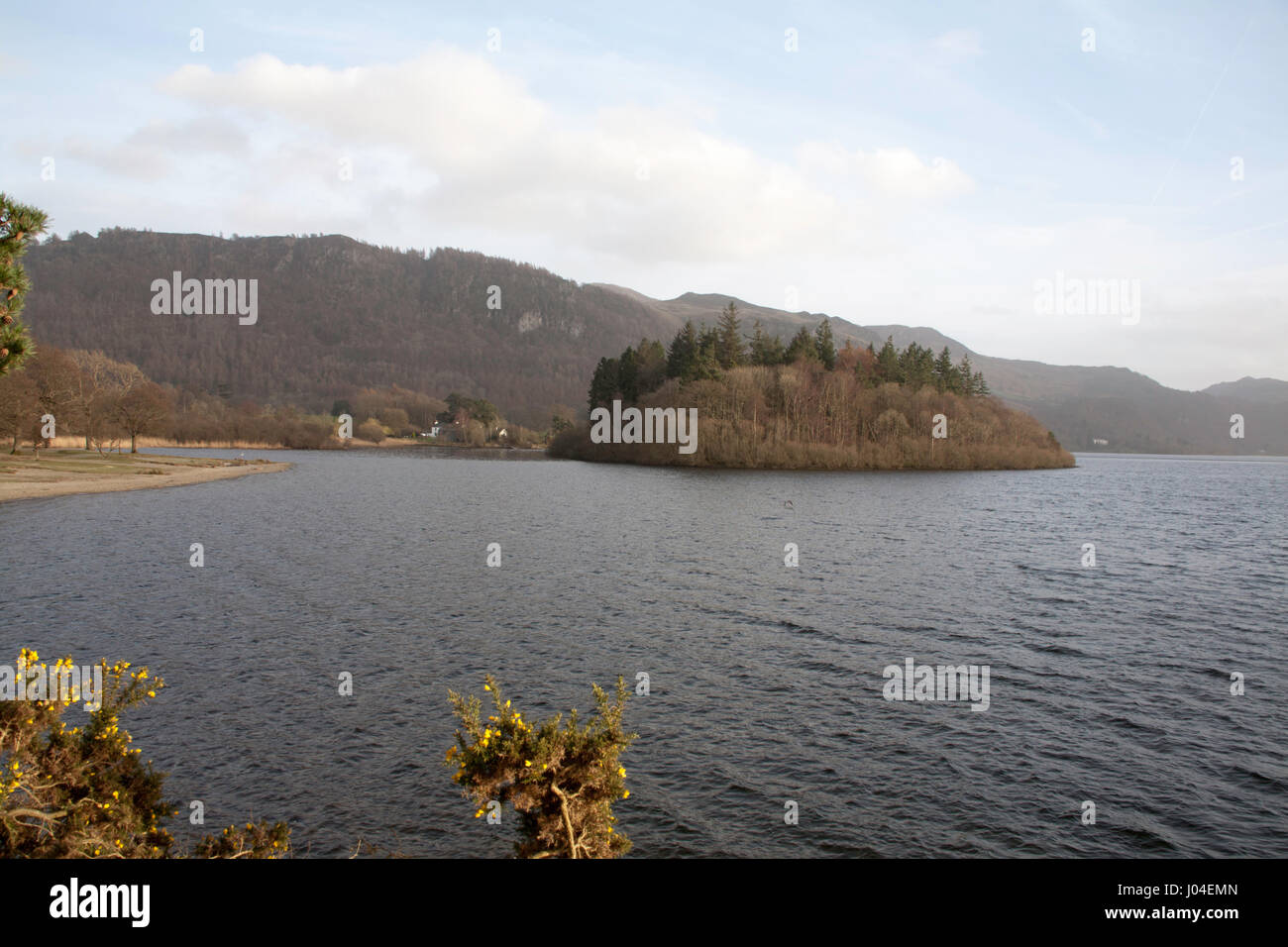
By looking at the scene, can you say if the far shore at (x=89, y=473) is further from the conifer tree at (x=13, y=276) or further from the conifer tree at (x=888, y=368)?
the conifer tree at (x=888, y=368)

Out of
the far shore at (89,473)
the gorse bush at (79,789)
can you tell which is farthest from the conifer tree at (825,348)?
the gorse bush at (79,789)

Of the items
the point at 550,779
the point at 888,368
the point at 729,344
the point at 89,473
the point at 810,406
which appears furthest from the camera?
the point at 888,368

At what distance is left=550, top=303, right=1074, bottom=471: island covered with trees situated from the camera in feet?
370

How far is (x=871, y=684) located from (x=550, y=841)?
1269cm

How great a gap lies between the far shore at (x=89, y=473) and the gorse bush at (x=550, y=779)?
197 ft

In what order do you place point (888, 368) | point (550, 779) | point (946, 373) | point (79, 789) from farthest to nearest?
point (946, 373) → point (888, 368) → point (79, 789) → point (550, 779)

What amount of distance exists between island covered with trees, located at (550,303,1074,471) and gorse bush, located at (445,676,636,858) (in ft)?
343

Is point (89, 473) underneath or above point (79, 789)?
above

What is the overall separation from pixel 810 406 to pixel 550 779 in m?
114

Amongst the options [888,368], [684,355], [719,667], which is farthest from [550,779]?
[888,368]

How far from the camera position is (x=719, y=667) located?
64.1 feet

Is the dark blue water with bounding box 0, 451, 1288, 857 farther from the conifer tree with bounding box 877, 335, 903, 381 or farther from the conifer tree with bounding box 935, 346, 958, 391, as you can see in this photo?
the conifer tree with bounding box 935, 346, 958, 391

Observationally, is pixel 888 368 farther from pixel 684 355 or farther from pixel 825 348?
pixel 684 355

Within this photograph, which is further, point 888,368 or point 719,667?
point 888,368
